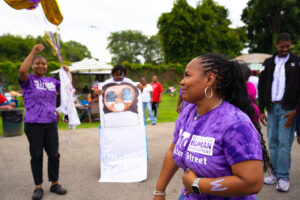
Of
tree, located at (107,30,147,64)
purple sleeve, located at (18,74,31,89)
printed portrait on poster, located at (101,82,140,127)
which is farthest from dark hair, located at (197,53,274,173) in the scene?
tree, located at (107,30,147,64)

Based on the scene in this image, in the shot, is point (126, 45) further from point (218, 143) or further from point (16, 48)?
point (218, 143)

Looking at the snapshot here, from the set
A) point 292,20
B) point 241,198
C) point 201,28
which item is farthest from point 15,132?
point 292,20

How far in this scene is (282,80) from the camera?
3.35 m

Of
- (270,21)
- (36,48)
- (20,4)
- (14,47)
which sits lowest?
(36,48)

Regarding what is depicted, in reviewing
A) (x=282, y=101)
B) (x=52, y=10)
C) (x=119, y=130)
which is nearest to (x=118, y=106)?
(x=119, y=130)

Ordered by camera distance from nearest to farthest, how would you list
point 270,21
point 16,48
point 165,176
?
point 165,176, point 270,21, point 16,48

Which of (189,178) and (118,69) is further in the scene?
(118,69)

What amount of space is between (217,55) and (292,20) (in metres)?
34.5

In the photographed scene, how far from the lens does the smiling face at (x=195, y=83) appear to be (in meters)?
1.36

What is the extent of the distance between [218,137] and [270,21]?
35240mm

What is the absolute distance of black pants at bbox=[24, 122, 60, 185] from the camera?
10.6 ft

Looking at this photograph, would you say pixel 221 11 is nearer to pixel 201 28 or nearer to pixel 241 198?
pixel 201 28

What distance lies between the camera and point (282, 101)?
3328 mm

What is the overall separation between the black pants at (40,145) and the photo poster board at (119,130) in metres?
0.90
